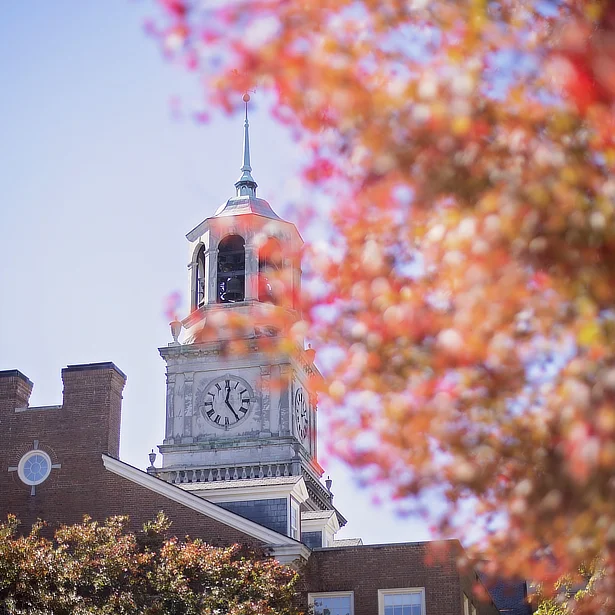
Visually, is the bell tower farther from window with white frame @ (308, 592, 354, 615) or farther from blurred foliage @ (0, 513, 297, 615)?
blurred foliage @ (0, 513, 297, 615)

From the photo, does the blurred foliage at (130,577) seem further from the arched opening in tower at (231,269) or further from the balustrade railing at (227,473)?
the arched opening in tower at (231,269)

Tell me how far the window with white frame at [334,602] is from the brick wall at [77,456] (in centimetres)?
360

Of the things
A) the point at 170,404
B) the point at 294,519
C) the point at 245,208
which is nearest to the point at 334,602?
the point at 294,519

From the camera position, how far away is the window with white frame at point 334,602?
3009 cm

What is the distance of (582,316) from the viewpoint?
5973mm

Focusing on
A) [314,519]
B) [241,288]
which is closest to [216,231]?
[241,288]

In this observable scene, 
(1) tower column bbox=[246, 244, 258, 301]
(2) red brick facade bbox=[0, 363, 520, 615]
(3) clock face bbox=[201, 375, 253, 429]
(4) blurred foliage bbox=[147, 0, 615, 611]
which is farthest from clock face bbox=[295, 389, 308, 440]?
(4) blurred foliage bbox=[147, 0, 615, 611]

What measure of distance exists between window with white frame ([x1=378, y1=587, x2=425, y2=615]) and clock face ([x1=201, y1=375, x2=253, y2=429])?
19.8m

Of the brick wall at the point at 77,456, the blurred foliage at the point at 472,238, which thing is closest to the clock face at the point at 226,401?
the brick wall at the point at 77,456

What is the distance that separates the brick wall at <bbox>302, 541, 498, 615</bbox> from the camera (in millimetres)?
29609

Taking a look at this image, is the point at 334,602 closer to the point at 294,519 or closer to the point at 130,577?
the point at 130,577

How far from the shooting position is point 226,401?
49.6 meters

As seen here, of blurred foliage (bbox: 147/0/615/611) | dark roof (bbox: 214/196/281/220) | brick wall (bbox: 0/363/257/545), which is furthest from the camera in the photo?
dark roof (bbox: 214/196/281/220)

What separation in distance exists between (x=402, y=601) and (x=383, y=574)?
2.77 feet
